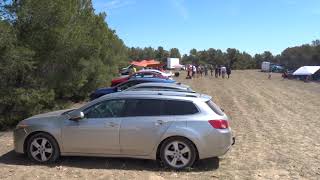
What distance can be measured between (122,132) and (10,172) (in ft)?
7.26

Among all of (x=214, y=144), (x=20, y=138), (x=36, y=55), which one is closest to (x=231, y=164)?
(x=214, y=144)

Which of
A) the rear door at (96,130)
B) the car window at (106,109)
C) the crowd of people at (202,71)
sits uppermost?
the car window at (106,109)

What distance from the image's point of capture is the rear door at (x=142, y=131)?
401 inches

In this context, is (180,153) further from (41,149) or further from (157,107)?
(41,149)

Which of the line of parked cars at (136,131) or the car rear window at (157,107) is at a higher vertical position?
the car rear window at (157,107)

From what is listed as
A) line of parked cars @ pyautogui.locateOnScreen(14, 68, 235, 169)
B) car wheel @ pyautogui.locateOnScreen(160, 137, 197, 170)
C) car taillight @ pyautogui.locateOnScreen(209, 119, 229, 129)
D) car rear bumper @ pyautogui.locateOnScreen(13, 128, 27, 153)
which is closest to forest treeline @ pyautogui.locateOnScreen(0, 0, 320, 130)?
car rear bumper @ pyautogui.locateOnScreen(13, 128, 27, 153)

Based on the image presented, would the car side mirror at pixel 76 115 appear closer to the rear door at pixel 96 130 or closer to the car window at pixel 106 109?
the rear door at pixel 96 130

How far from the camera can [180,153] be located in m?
10.1

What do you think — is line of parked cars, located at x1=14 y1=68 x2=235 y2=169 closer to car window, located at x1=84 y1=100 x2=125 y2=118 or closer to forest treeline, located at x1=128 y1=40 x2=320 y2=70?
car window, located at x1=84 y1=100 x2=125 y2=118

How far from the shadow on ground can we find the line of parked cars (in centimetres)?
20

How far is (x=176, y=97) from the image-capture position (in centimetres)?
1059

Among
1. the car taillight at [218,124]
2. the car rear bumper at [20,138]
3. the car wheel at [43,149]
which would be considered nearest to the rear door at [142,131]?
the car taillight at [218,124]

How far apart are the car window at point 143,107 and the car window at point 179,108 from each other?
14cm

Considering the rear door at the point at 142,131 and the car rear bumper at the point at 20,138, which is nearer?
the rear door at the point at 142,131
